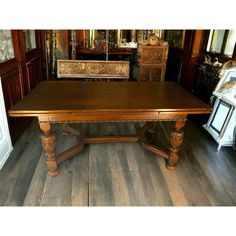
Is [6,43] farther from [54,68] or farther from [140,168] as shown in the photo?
[54,68]

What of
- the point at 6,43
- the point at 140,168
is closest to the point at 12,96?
the point at 6,43

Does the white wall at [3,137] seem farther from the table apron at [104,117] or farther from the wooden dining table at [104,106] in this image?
the table apron at [104,117]

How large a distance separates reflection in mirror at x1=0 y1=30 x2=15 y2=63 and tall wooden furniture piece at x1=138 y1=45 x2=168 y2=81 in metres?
2.28

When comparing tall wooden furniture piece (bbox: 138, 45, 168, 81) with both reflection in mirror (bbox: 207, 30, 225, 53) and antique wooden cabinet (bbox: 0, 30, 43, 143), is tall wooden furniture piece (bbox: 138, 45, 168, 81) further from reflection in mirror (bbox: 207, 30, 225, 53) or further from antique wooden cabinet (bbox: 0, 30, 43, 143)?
antique wooden cabinet (bbox: 0, 30, 43, 143)

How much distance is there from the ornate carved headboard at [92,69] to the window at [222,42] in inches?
61.0

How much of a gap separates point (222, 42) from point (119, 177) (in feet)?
9.12

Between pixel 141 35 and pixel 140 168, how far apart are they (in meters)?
5.52

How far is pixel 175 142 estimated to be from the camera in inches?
80.3

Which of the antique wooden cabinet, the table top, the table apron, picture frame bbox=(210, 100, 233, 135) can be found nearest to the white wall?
the antique wooden cabinet

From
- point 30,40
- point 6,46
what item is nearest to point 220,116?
point 6,46

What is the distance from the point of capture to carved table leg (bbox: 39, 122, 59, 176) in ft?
5.90

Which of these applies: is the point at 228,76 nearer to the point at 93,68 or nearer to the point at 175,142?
the point at 175,142

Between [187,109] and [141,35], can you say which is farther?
[141,35]
